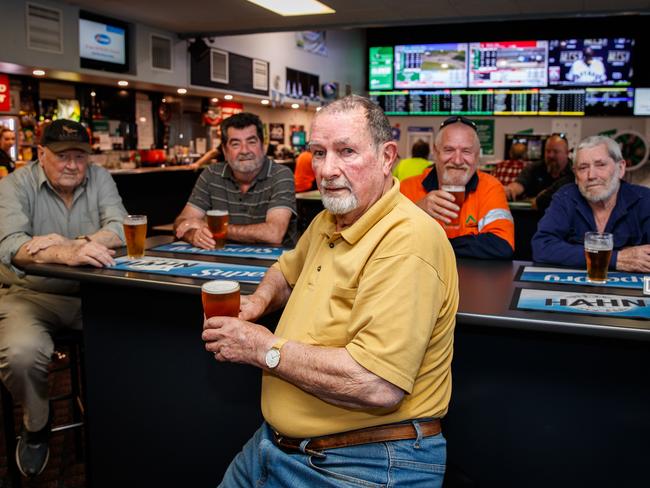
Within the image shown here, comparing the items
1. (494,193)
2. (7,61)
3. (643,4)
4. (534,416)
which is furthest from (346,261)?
(643,4)

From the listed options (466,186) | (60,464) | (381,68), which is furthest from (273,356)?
(381,68)

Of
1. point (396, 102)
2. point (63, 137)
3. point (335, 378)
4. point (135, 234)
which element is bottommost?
point (335, 378)

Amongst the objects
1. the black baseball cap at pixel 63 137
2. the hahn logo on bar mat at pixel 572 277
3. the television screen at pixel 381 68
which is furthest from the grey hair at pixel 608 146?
the television screen at pixel 381 68

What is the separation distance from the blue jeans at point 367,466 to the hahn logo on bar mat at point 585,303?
0.46 metres

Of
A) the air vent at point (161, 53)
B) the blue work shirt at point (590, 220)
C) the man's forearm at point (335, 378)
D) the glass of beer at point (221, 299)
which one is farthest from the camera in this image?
the air vent at point (161, 53)

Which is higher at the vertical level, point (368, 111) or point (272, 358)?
point (368, 111)

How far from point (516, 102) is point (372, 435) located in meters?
7.88

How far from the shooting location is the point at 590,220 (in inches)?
102

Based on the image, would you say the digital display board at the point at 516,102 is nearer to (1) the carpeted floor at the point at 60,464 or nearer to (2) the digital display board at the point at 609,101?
(2) the digital display board at the point at 609,101

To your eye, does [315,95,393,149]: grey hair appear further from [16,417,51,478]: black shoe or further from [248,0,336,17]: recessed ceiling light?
[248,0,336,17]: recessed ceiling light

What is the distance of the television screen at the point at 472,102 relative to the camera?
8695 mm

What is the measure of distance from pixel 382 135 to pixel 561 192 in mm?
1465

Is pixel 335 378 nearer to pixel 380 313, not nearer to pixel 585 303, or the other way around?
pixel 380 313

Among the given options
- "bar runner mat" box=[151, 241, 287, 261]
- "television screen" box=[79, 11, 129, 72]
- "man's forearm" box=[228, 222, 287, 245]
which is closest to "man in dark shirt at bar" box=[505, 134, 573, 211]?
"man's forearm" box=[228, 222, 287, 245]
